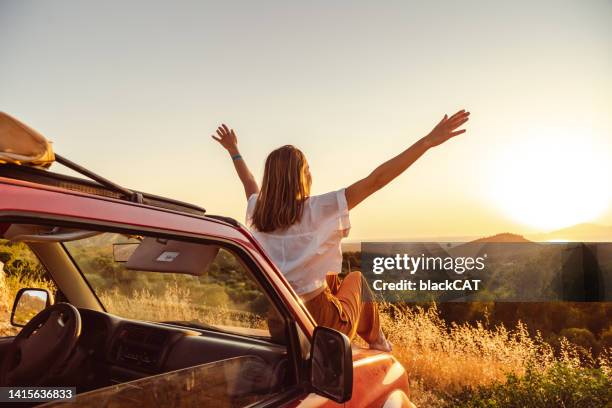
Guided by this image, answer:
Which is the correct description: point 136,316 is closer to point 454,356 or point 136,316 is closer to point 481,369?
point 481,369

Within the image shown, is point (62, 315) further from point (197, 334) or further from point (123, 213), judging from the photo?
point (123, 213)

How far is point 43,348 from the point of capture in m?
1.91

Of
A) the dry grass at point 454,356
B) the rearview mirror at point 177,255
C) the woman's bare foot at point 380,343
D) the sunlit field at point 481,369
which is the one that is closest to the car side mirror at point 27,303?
the rearview mirror at point 177,255

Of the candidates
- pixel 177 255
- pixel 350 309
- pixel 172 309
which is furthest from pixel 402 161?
pixel 177 255

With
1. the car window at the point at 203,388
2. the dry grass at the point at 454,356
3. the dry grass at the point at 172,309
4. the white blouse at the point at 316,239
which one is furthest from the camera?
the dry grass at the point at 454,356

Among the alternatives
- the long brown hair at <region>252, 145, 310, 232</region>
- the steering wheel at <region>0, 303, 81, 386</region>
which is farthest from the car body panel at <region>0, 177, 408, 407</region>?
the long brown hair at <region>252, 145, 310, 232</region>

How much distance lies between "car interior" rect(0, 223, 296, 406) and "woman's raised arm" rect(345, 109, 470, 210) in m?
1.40

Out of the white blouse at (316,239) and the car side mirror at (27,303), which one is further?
the white blouse at (316,239)

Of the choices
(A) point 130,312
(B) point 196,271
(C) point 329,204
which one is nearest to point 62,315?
(A) point 130,312

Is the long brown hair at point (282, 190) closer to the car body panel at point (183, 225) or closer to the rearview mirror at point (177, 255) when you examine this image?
the car body panel at point (183, 225)

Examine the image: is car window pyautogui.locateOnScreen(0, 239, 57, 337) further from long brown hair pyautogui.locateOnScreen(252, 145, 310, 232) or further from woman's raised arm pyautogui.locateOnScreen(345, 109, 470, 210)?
woman's raised arm pyautogui.locateOnScreen(345, 109, 470, 210)

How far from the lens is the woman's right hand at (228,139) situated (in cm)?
496

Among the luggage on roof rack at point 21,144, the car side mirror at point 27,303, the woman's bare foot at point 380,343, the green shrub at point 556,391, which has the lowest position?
the green shrub at point 556,391

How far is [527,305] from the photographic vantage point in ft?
76.2
